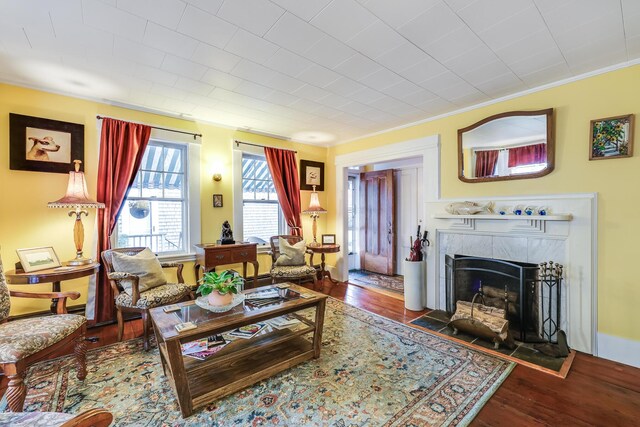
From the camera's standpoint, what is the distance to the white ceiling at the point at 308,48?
5.72 feet

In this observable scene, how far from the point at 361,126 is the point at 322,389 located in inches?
131

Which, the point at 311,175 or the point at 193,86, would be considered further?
the point at 311,175

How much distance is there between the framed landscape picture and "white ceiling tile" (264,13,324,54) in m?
2.54

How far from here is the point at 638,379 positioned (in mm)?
2139

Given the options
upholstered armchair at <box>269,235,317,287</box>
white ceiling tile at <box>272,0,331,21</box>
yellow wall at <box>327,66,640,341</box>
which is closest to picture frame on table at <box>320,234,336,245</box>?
upholstered armchair at <box>269,235,317,287</box>

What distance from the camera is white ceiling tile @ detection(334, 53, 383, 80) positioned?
231cm

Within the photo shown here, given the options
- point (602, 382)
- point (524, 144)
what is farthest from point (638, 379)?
point (524, 144)

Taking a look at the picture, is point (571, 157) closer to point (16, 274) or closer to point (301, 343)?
point (301, 343)

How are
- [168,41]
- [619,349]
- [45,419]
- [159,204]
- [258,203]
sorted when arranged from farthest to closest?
[258,203], [159,204], [619,349], [168,41], [45,419]

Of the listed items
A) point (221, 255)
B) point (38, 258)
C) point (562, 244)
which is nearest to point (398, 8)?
point (562, 244)

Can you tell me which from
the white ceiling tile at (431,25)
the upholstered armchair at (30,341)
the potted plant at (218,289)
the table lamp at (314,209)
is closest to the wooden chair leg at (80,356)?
the upholstered armchair at (30,341)

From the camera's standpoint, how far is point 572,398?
193 cm

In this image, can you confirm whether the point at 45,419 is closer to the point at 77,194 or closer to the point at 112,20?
the point at 112,20

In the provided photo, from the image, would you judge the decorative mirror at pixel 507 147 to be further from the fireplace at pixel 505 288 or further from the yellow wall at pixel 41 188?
the yellow wall at pixel 41 188
